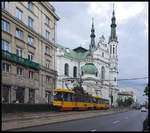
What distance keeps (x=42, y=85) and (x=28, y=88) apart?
449 centimetres

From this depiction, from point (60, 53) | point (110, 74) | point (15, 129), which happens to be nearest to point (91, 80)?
point (60, 53)

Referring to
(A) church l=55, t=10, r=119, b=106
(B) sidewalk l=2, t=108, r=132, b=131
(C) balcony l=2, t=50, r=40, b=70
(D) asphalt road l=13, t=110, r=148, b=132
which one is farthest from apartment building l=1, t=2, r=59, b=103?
(A) church l=55, t=10, r=119, b=106

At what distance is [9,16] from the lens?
32062 mm

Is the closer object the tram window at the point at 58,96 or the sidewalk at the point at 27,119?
the sidewalk at the point at 27,119

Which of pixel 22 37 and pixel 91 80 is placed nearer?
pixel 22 37

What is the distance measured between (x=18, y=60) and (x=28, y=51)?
471 cm

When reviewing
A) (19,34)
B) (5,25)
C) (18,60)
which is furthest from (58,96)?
(5,25)

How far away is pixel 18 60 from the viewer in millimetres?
32719

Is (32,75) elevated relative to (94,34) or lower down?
lower down

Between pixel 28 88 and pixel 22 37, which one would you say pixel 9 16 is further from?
pixel 28 88

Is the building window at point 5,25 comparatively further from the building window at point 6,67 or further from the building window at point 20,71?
the building window at point 20,71

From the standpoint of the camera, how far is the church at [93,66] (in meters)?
81.7

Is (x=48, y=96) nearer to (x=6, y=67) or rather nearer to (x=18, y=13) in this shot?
(x=6, y=67)

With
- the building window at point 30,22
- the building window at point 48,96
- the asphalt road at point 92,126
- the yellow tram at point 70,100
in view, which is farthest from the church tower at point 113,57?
the asphalt road at point 92,126
